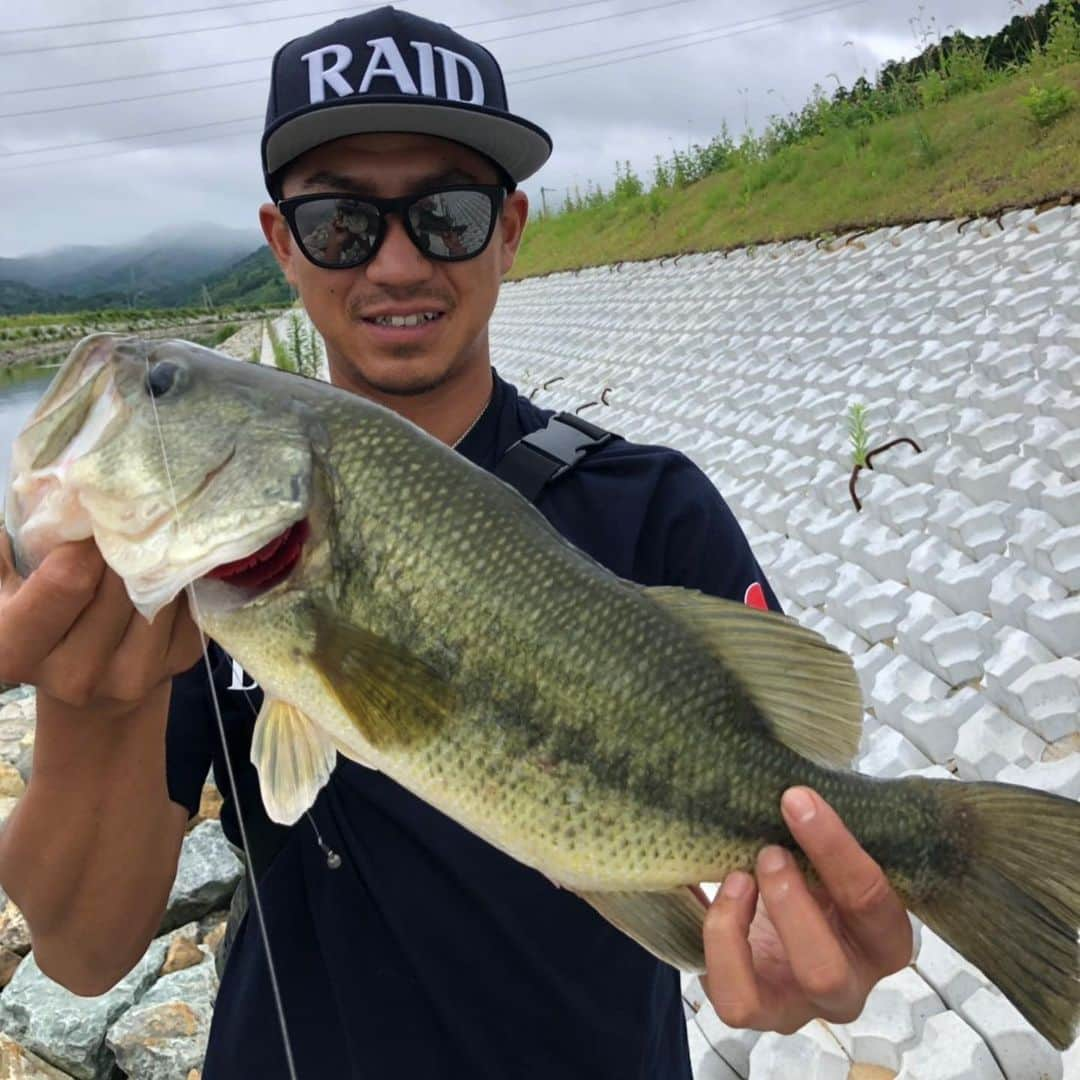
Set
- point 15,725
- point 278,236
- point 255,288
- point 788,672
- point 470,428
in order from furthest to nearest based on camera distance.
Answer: point 255,288
point 15,725
point 278,236
point 470,428
point 788,672

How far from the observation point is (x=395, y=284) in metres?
1.96

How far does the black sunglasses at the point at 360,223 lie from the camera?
1930 mm

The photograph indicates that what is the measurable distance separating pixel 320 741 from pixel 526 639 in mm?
375

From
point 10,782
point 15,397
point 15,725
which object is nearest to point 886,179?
point 15,725

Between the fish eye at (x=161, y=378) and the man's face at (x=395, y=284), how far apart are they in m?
0.50

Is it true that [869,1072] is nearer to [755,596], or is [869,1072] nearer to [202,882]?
[755,596]

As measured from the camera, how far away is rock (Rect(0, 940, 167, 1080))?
3.49 meters

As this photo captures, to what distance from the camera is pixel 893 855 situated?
153cm

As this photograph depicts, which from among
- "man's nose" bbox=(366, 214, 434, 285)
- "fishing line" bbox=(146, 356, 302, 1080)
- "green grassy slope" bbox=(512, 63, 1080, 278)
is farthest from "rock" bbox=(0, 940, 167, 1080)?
"green grassy slope" bbox=(512, 63, 1080, 278)

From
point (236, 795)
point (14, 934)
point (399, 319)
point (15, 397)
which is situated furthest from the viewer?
point (15, 397)

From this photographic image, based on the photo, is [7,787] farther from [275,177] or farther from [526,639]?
[526,639]

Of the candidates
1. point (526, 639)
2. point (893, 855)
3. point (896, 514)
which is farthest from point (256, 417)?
point (896, 514)

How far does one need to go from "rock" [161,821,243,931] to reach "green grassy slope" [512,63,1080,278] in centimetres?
847

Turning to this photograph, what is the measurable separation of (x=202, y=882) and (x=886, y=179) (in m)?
11.2
